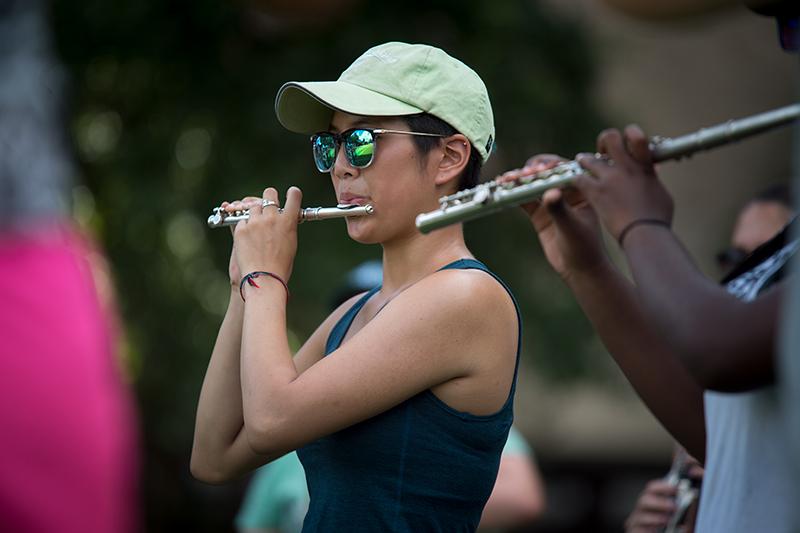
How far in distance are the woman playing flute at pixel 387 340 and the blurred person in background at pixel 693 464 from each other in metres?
0.86

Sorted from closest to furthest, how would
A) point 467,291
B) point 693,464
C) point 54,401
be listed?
1. point 54,401
2. point 467,291
3. point 693,464

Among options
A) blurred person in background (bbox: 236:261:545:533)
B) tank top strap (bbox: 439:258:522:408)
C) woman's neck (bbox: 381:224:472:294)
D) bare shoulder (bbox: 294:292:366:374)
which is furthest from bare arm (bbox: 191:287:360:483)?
blurred person in background (bbox: 236:261:545:533)

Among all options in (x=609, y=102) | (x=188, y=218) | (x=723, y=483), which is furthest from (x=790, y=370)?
(x=609, y=102)

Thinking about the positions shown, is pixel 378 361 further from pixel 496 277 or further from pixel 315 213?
pixel 315 213

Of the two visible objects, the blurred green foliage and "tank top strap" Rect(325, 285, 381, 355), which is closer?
"tank top strap" Rect(325, 285, 381, 355)

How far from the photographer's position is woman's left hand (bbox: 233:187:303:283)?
96.3 inches

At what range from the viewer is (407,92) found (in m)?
2.43

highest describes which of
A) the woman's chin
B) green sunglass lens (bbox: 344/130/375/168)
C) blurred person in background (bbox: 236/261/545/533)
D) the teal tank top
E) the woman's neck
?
green sunglass lens (bbox: 344/130/375/168)

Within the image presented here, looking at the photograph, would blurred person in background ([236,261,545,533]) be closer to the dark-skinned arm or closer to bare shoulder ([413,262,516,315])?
bare shoulder ([413,262,516,315])

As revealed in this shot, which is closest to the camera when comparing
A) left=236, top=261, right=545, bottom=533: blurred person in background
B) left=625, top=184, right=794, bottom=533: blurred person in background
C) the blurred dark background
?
left=625, top=184, right=794, bottom=533: blurred person in background

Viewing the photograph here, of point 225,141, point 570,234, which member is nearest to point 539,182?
point 570,234

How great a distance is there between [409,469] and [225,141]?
467cm

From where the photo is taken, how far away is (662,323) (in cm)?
179

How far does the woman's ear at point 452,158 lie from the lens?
246 cm
